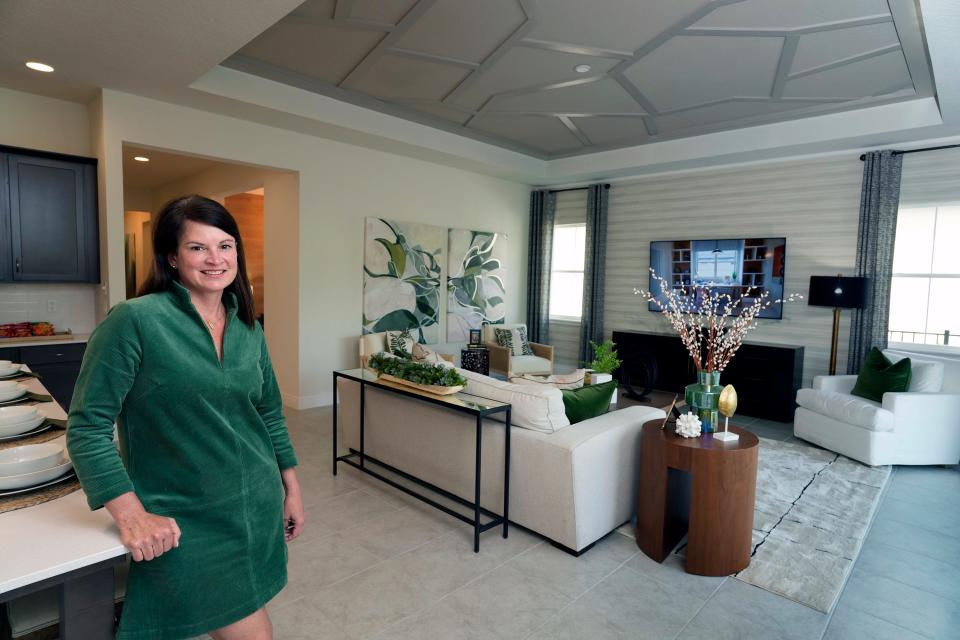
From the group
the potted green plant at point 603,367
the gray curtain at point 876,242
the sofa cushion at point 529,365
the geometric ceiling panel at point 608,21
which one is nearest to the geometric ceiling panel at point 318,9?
the geometric ceiling panel at point 608,21

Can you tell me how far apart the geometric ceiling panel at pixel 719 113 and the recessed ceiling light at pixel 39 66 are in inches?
195

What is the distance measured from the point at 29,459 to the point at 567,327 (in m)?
6.90

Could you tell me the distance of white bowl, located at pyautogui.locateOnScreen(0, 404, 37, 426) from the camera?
1630mm

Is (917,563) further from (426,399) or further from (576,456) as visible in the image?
(426,399)

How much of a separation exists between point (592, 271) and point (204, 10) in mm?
5490

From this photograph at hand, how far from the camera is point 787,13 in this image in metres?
3.37

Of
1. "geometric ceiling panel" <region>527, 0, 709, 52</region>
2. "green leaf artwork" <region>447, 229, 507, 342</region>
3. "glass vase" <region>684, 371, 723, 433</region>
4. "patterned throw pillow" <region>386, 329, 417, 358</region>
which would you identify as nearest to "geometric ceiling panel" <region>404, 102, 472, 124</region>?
"green leaf artwork" <region>447, 229, 507, 342</region>

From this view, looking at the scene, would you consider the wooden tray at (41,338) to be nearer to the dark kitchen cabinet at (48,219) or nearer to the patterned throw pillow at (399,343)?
the dark kitchen cabinet at (48,219)

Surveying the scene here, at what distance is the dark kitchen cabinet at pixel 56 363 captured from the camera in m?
3.97

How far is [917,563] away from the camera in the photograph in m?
2.75

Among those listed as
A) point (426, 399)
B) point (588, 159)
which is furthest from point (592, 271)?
point (426, 399)

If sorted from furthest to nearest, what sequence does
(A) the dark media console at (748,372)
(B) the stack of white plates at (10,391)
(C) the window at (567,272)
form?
(C) the window at (567,272) < (A) the dark media console at (748,372) < (B) the stack of white plates at (10,391)

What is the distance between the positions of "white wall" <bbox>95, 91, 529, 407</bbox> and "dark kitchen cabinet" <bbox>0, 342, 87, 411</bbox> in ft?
1.59

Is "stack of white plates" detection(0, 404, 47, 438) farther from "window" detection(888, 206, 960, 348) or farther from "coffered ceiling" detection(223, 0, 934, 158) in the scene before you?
"window" detection(888, 206, 960, 348)
